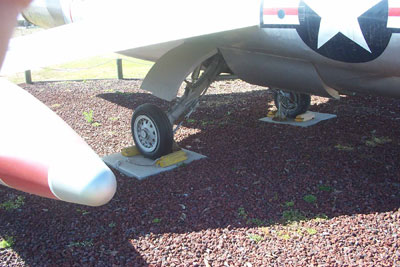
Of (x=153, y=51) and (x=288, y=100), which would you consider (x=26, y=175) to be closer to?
(x=153, y=51)

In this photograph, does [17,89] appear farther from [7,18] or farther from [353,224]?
[7,18]

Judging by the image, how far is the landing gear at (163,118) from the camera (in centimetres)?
540

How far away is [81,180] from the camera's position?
9.78 ft

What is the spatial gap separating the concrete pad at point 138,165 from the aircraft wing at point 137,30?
5.31 feet

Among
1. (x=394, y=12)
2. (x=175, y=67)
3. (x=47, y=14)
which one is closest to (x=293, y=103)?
(x=175, y=67)

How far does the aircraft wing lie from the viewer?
14.6ft

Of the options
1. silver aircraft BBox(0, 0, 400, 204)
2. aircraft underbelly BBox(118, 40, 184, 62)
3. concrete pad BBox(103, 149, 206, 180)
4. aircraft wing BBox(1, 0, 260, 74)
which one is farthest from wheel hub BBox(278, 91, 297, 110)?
aircraft wing BBox(1, 0, 260, 74)

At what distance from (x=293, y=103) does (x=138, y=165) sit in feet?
10.9

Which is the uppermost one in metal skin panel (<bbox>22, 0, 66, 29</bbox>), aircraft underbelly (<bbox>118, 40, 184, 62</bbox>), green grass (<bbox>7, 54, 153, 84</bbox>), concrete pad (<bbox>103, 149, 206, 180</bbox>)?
metal skin panel (<bbox>22, 0, 66, 29</bbox>)

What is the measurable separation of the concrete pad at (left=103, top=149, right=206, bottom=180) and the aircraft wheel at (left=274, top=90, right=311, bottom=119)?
2.39m

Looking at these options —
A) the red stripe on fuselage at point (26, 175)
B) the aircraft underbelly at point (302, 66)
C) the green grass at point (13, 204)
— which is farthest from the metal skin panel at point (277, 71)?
the green grass at point (13, 204)

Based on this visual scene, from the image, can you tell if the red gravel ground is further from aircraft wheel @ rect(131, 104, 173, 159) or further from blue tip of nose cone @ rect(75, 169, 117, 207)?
blue tip of nose cone @ rect(75, 169, 117, 207)

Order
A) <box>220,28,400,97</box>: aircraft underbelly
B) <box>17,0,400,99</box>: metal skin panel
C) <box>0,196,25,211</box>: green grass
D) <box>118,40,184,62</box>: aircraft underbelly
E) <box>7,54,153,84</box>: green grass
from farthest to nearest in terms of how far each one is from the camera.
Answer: <box>7,54,153,84</box>: green grass, <box>118,40,184,62</box>: aircraft underbelly, <box>0,196,25,211</box>: green grass, <box>220,28,400,97</box>: aircraft underbelly, <box>17,0,400,99</box>: metal skin panel

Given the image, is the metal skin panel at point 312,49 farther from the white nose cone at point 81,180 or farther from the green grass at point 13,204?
the white nose cone at point 81,180
